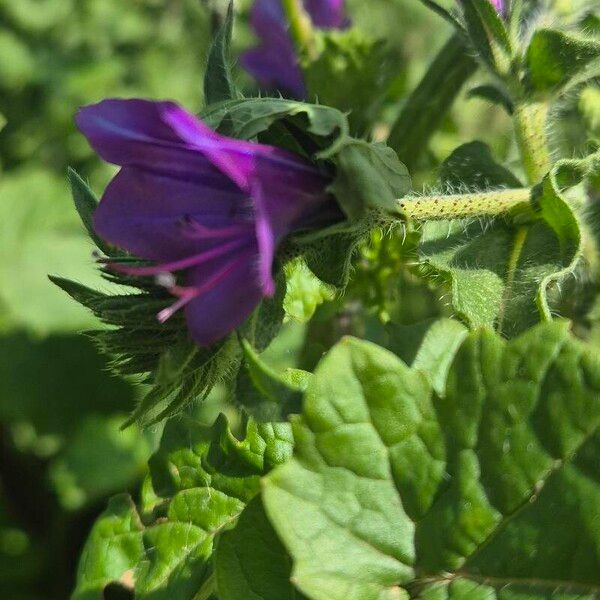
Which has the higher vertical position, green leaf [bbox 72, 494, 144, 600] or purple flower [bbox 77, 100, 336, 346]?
purple flower [bbox 77, 100, 336, 346]

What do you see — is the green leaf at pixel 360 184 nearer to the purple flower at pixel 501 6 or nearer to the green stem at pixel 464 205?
the green stem at pixel 464 205

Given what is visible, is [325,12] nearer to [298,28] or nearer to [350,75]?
[298,28]

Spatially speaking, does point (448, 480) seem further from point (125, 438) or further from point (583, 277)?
point (125, 438)

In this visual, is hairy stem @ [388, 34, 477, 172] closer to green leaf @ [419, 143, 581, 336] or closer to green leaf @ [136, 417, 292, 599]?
green leaf @ [419, 143, 581, 336]

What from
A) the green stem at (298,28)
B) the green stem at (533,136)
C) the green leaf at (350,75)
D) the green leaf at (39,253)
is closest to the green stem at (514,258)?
the green stem at (533,136)

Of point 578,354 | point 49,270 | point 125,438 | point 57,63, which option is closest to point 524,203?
point 578,354

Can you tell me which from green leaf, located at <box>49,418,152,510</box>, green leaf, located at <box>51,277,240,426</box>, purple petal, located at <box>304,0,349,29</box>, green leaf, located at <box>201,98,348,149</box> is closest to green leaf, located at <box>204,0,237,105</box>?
green leaf, located at <box>201,98,348,149</box>
